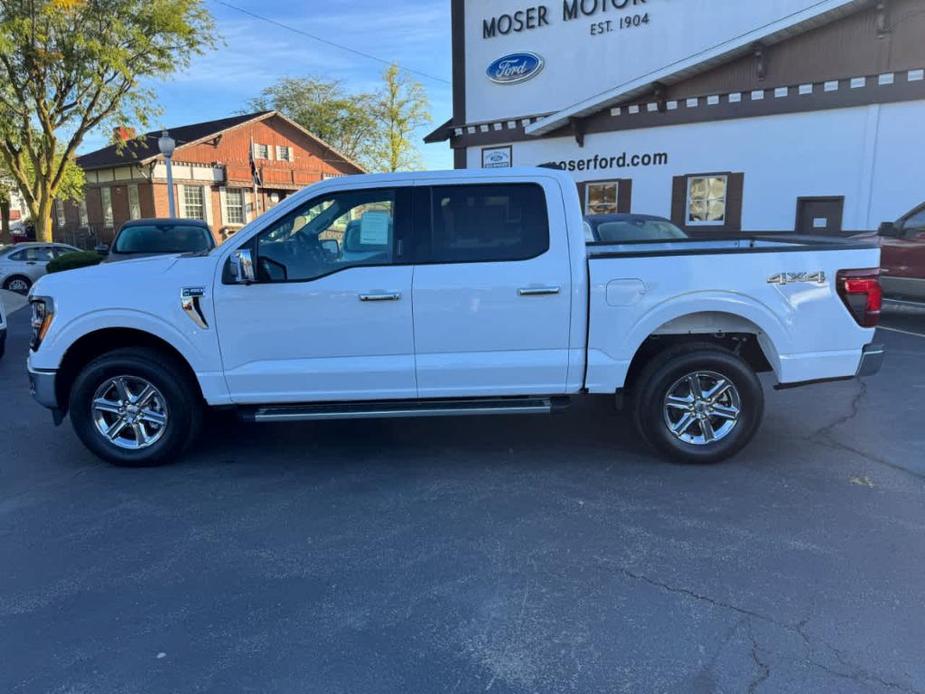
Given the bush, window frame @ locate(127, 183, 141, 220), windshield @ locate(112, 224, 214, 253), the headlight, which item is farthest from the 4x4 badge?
window frame @ locate(127, 183, 141, 220)

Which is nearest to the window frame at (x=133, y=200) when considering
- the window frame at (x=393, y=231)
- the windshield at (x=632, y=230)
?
the windshield at (x=632, y=230)

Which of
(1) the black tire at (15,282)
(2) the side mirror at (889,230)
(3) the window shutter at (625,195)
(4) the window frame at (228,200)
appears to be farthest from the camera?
(4) the window frame at (228,200)

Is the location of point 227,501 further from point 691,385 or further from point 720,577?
point 691,385

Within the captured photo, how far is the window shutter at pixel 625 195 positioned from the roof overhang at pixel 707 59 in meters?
1.96

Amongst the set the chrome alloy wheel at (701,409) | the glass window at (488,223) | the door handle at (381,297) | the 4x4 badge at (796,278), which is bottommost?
the chrome alloy wheel at (701,409)

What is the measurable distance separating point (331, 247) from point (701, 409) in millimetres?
2822

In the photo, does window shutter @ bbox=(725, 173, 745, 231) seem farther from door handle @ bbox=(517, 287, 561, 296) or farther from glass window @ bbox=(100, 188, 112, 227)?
glass window @ bbox=(100, 188, 112, 227)

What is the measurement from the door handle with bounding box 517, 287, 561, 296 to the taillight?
76.9 inches

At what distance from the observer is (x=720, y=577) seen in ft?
11.2

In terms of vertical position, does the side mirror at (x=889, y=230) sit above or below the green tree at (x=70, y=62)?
below

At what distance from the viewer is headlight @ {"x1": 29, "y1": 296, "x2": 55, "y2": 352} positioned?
15.4ft

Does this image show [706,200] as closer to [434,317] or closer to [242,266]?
[434,317]

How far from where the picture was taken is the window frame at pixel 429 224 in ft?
15.2

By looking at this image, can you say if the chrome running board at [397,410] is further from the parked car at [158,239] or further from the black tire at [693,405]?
the parked car at [158,239]
